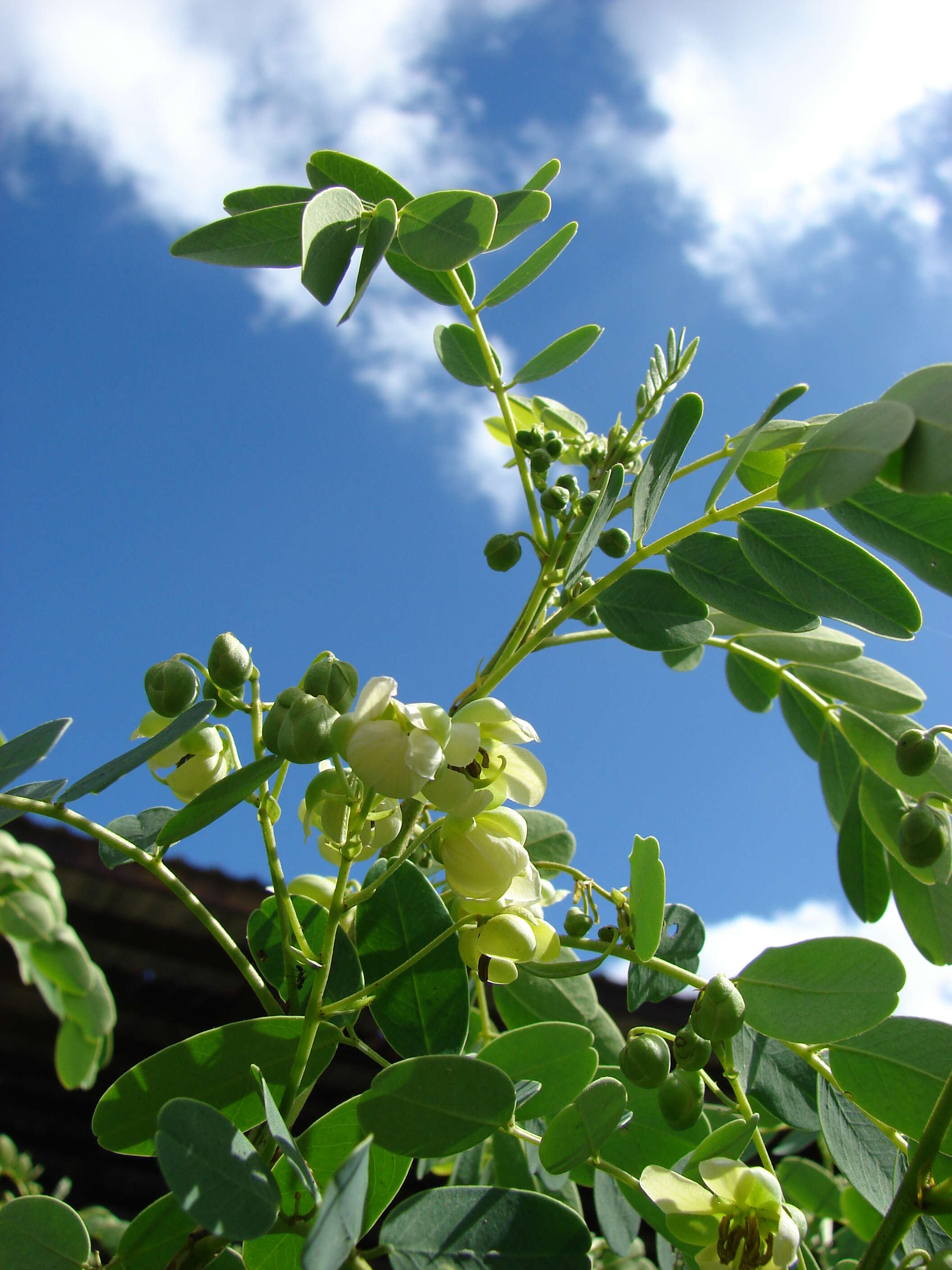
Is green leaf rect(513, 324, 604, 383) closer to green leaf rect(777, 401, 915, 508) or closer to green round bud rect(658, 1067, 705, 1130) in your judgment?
green leaf rect(777, 401, 915, 508)

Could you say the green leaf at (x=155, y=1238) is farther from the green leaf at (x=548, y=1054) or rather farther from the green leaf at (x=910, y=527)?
the green leaf at (x=910, y=527)

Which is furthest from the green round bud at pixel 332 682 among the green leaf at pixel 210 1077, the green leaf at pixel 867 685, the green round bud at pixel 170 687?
the green leaf at pixel 867 685

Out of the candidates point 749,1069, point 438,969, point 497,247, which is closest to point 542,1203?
point 438,969

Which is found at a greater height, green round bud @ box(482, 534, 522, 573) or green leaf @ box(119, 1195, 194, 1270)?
green round bud @ box(482, 534, 522, 573)

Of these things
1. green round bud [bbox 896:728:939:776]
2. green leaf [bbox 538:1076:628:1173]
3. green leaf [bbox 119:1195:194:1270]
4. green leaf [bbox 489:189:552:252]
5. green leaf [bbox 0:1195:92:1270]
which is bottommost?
green leaf [bbox 0:1195:92:1270]

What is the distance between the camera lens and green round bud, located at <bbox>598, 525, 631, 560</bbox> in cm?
105

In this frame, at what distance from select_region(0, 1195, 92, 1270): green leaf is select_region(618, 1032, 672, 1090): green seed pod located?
0.41 meters

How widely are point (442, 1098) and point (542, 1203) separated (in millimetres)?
91

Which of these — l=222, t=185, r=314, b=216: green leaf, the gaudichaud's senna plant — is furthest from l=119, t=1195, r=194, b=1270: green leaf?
l=222, t=185, r=314, b=216: green leaf

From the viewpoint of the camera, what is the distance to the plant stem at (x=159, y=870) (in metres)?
0.71

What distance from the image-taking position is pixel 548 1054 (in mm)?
705

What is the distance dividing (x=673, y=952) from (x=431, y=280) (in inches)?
29.6

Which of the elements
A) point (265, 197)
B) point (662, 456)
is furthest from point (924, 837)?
point (265, 197)

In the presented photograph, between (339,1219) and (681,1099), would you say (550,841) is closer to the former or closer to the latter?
(681,1099)
